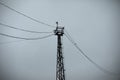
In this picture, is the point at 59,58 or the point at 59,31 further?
the point at 59,58

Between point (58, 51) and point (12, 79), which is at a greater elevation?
point (58, 51)

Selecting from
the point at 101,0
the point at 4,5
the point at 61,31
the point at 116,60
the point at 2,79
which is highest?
the point at 101,0

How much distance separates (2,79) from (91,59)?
14.1 feet

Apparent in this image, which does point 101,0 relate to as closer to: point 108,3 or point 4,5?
point 108,3

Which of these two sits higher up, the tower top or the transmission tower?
the tower top

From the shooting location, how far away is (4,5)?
21.6ft

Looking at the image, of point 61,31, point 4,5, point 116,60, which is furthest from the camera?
point 116,60

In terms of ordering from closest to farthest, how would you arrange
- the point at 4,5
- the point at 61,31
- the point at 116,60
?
the point at 4,5
the point at 61,31
the point at 116,60

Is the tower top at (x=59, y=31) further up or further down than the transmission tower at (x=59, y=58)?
further up

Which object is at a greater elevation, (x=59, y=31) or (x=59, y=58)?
(x=59, y=31)

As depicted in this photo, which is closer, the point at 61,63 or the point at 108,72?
the point at 61,63

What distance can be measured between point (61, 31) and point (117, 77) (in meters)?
3.89

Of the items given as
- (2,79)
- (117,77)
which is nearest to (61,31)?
(2,79)

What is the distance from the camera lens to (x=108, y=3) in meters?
7.17
